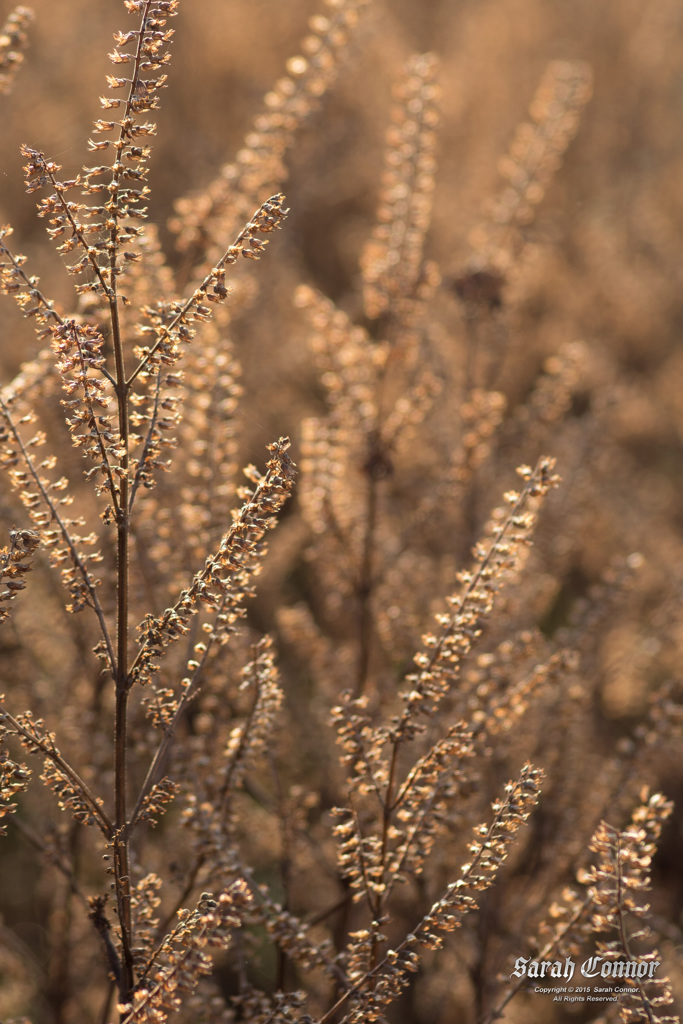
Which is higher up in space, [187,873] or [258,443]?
[258,443]

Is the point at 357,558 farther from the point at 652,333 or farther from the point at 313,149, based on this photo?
the point at 652,333

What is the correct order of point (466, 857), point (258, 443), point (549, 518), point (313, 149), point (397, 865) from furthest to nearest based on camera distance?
point (313, 149) → point (258, 443) → point (549, 518) → point (466, 857) → point (397, 865)

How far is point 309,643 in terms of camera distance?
2.77 m

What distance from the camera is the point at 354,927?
2.89 meters

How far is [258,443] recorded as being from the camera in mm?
4688

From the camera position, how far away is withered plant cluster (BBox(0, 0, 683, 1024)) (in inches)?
55.5

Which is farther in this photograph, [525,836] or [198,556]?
[525,836]

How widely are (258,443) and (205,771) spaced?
8.98 ft

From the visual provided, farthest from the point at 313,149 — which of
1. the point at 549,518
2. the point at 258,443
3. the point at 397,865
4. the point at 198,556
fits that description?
the point at 397,865

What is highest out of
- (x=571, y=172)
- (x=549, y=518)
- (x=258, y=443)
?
(x=571, y=172)

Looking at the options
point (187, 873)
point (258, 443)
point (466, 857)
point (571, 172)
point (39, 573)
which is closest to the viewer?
point (187, 873)

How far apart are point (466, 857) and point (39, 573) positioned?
5.93 feet

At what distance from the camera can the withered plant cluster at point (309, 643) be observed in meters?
1.41

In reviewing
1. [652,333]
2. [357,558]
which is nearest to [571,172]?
[652,333]
